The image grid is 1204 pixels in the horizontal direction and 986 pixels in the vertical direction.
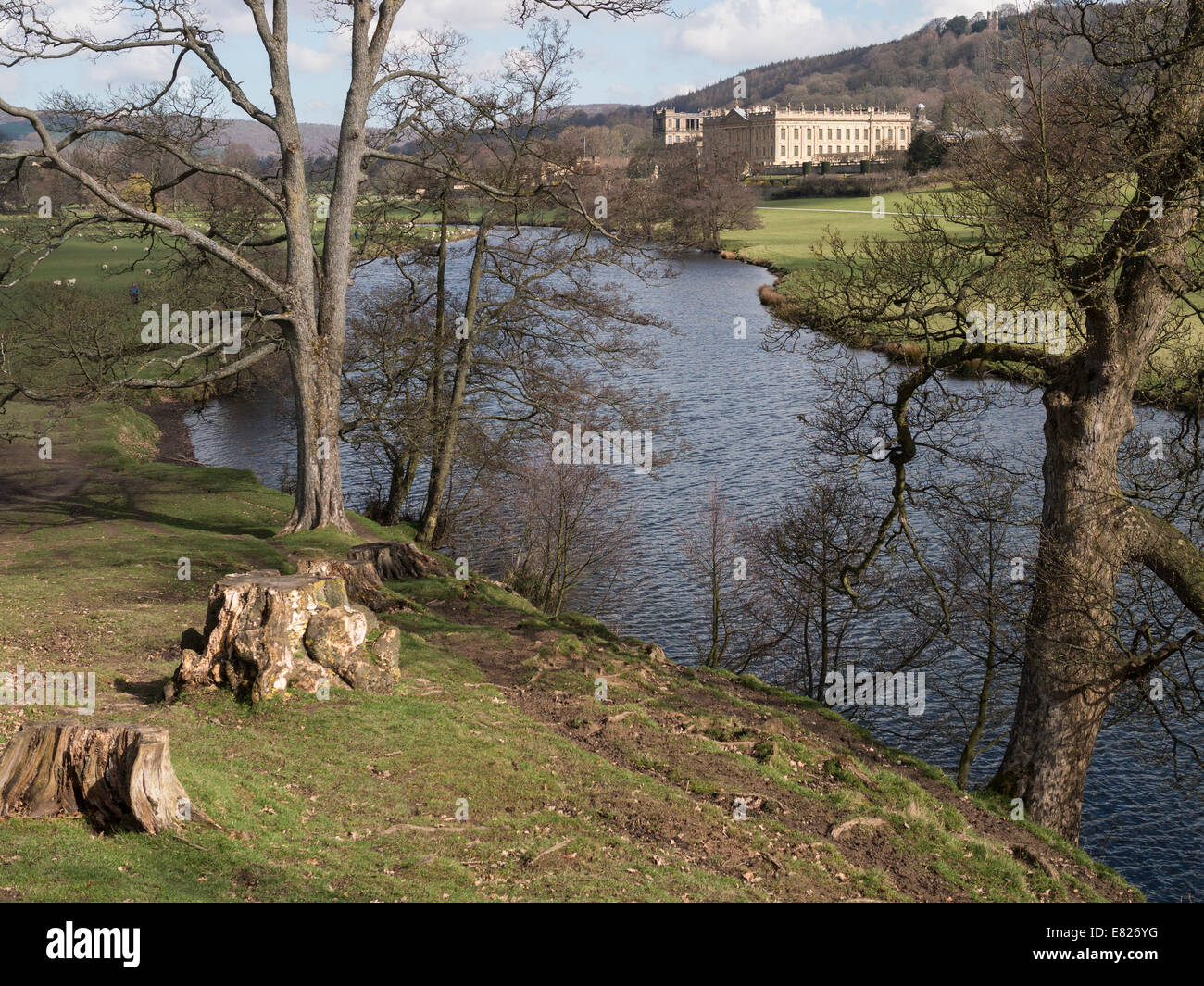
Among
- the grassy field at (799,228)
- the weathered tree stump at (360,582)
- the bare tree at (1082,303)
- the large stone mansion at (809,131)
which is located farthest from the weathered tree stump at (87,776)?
the large stone mansion at (809,131)

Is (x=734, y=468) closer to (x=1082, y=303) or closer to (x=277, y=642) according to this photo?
(x=1082, y=303)

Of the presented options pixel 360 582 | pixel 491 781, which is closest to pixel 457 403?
pixel 360 582

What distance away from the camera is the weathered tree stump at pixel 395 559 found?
1914 cm

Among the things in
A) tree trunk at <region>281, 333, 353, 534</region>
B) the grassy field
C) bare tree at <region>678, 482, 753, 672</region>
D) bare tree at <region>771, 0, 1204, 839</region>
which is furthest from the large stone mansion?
bare tree at <region>771, 0, 1204, 839</region>

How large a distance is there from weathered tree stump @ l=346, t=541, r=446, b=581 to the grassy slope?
1057mm

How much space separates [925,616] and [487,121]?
15.3m

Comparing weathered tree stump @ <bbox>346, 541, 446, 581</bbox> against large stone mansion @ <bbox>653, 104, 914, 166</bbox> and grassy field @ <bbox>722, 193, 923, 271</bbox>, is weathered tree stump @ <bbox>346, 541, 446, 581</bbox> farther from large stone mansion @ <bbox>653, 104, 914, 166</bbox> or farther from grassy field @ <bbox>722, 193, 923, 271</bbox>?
large stone mansion @ <bbox>653, 104, 914, 166</bbox>

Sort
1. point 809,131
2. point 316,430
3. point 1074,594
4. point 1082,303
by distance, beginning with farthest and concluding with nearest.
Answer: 1. point 809,131
2. point 316,430
3. point 1074,594
4. point 1082,303

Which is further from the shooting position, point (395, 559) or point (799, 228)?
point (799, 228)

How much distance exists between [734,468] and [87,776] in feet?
90.3

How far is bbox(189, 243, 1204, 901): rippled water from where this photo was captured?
1742 cm

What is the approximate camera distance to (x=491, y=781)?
10.6 m

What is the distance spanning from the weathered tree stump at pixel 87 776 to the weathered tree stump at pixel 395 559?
35.5 feet

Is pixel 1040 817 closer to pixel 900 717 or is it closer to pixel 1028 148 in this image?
pixel 900 717
